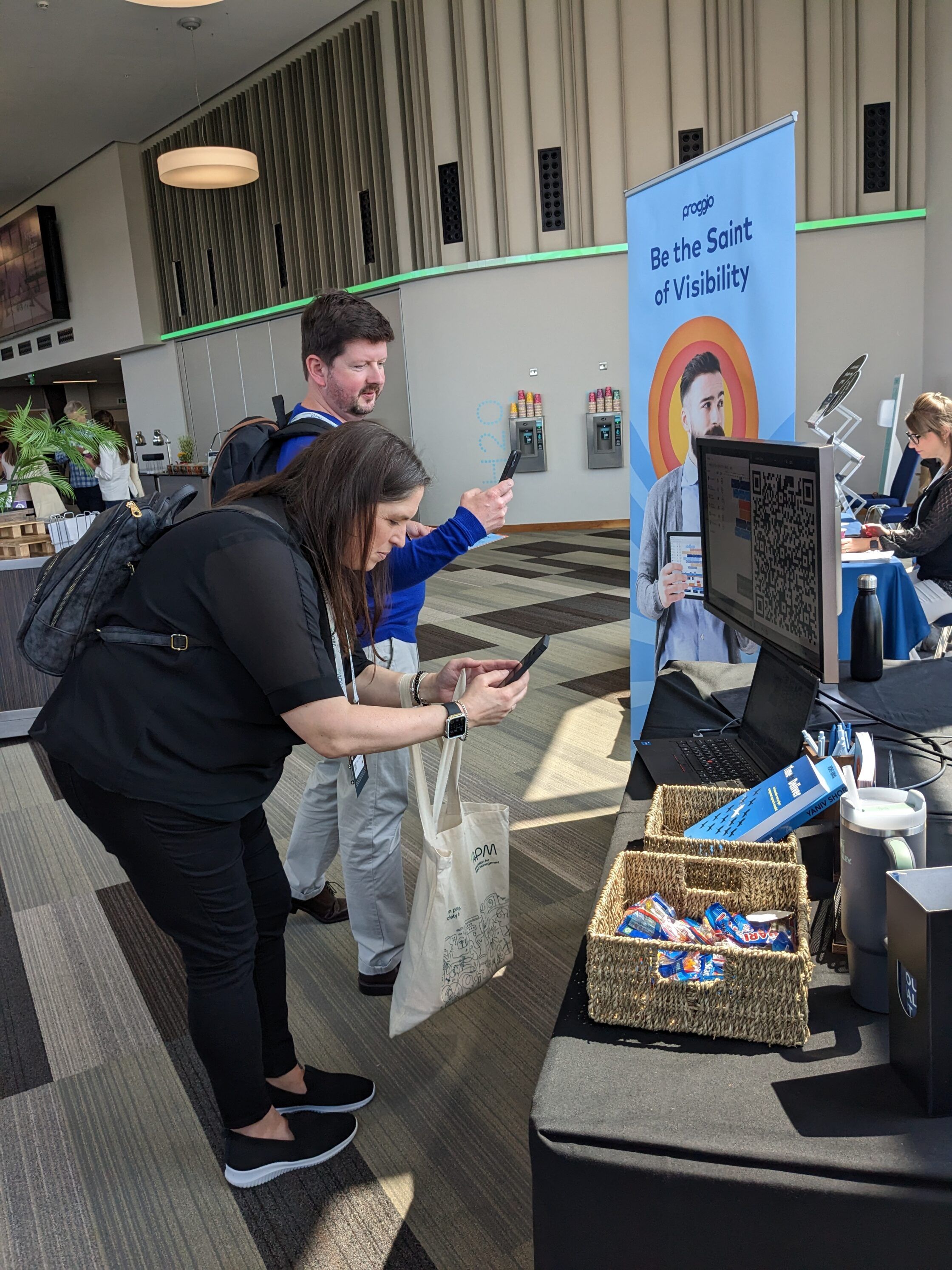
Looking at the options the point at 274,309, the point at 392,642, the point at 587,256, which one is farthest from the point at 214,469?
the point at 274,309

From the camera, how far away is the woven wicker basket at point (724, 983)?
949 mm

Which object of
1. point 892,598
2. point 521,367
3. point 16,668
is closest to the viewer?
point 892,598

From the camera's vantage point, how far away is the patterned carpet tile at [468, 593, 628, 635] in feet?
20.2

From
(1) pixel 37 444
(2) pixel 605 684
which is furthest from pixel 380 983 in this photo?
(1) pixel 37 444

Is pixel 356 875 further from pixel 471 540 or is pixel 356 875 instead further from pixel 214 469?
pixel 214 469

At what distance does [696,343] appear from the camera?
3135mm

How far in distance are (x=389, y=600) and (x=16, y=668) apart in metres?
3.29

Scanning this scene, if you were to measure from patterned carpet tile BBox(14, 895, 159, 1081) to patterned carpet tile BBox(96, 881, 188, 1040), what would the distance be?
0.02 m

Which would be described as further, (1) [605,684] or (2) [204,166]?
(2) [204,166]

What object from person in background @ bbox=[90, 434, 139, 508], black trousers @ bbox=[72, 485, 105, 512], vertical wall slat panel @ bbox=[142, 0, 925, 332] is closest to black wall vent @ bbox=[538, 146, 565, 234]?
vertical wall slat panel @ bbox=[142, 0, 925, 332]

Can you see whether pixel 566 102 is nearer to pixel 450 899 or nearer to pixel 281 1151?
pixel 450 899

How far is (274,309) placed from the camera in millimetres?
12188

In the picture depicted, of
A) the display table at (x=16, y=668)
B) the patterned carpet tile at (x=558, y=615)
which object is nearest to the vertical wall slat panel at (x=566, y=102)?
the patterned carpet tile at (x=558, y=615)

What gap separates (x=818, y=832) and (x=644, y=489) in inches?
90.4
